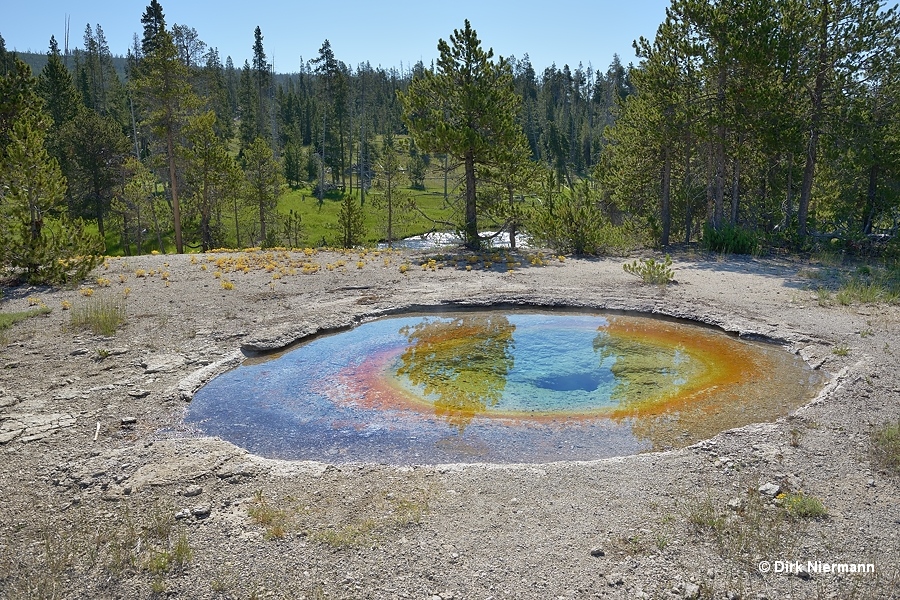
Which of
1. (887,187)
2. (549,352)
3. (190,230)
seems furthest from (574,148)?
(549,352)

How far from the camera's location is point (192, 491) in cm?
581

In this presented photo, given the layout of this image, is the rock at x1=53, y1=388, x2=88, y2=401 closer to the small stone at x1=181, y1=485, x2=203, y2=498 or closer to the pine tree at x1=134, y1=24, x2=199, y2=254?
the small stone at x1=181, y1=485, x2=203, y2=498

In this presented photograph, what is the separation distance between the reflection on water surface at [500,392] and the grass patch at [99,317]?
10.3 feet

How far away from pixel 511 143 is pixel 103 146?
95.8 feet

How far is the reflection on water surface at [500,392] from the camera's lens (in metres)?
7.40

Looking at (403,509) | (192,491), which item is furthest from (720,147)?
(192,491)

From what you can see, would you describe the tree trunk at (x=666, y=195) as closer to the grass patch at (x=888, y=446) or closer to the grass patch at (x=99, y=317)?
the grass patch at (x=888, y=446)

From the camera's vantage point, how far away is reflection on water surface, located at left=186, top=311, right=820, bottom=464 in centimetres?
740

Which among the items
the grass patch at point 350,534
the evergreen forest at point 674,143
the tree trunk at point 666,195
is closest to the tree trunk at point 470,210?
the evergreen forest at point 674,143

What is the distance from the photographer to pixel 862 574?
434 cm

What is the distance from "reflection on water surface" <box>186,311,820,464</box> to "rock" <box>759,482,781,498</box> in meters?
1.54

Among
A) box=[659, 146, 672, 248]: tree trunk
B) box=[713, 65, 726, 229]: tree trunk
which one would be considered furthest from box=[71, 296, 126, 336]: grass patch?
box=[713, 65, 726, 229]: tree trunk

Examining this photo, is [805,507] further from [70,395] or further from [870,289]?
[870,289]

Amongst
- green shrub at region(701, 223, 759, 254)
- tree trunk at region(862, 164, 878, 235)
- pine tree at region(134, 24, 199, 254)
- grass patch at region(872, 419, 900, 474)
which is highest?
pine tree at region(134, 24, 199, 254)
